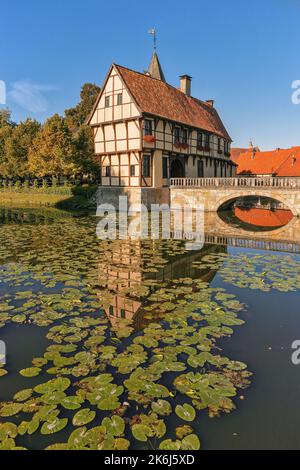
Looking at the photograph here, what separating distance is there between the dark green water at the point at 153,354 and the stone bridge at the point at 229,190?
12.7 meters

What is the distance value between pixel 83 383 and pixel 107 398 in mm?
409

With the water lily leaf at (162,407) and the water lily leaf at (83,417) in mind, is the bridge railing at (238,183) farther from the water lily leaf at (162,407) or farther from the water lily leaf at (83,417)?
the water lily leaf at (83,417)

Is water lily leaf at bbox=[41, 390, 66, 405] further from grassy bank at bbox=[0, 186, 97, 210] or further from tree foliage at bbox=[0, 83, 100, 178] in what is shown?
tree foliage at bbox=[0, 83, 100, 178]

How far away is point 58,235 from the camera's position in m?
14.0

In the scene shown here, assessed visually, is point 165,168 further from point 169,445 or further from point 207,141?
point 169,445

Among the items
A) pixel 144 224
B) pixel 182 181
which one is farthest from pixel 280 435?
pixel 182 181

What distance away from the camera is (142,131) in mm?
22594

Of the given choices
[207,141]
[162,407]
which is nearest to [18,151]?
[207,141]

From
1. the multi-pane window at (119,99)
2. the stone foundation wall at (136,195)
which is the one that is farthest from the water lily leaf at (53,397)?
the multi-pane window at (119,99)

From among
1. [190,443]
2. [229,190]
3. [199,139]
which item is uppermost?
[199,139]

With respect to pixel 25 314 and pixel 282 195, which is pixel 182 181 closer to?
pixel 282 195

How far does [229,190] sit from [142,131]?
7425 millimetres

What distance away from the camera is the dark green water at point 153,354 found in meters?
3.07

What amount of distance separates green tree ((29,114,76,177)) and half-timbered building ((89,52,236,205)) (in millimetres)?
7002
